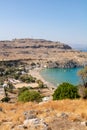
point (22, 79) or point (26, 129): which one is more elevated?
point (26, 129)

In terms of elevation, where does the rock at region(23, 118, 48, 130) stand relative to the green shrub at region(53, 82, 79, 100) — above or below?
above

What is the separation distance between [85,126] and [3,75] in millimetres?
138152

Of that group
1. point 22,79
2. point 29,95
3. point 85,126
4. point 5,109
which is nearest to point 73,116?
point 85,126

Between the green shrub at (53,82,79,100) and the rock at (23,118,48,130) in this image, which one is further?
the green shrub at (53,82,79,100)

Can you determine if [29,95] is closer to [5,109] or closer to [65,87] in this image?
[65,87]

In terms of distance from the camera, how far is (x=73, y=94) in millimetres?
30547

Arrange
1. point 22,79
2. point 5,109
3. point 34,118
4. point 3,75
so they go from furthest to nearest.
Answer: point 3,75 < point 22,79 < point 5,109 < point 34,118

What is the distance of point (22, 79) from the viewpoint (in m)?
134

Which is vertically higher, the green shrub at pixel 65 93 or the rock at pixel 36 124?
the rock at pixel 36 124

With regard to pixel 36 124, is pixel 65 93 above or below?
below

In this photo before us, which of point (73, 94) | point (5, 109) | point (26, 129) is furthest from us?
point (73, 94)

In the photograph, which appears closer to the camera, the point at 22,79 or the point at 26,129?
the point at 26,129

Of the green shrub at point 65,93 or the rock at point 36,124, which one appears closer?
the rock at point 36,124

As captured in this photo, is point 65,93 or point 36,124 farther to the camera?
point 65,93
